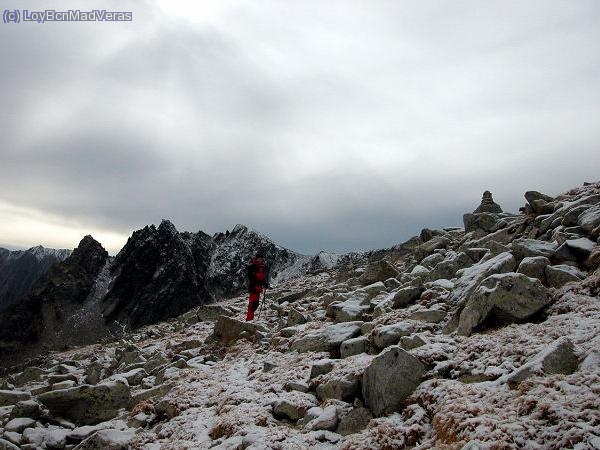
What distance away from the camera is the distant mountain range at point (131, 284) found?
390ft

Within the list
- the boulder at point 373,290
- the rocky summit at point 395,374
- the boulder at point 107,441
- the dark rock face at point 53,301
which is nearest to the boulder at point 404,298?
the rocky summit at point 395,374

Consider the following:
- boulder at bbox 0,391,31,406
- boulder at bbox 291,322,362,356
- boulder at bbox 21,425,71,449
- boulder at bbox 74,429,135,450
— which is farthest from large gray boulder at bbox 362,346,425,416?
boulder at bbox 0,391,31,406

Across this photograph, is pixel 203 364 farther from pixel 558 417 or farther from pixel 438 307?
pixel 558 417

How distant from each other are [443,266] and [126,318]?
122753 mm

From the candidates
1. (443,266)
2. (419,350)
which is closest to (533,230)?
(443,266)

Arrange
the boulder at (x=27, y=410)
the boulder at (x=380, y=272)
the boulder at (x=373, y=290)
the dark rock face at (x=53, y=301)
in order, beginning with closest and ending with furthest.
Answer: the boulder at (x=27, y=410) → the boulder at (x=373, y=290) → the boulder at (x=380, y=272) → the dark rock face at (x=53, y=301)

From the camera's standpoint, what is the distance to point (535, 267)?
44.2 ft

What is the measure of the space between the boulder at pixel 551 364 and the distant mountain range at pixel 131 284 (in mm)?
116106

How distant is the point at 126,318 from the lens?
123250 mm

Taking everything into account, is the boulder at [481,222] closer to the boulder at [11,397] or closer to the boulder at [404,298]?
the boulder at [404,298]

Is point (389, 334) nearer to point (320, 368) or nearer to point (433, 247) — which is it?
point (320, 368)

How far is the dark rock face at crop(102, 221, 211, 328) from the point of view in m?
123

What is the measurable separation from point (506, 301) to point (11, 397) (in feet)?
56.8

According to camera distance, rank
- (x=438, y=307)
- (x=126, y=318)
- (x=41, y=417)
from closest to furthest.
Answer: (x=41, y=417) → (x=438, y=307) → (x=126, y=318)
